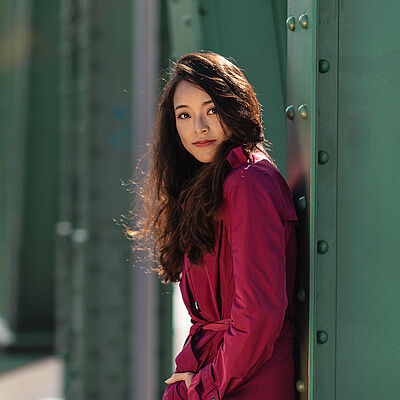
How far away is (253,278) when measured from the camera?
1.67m

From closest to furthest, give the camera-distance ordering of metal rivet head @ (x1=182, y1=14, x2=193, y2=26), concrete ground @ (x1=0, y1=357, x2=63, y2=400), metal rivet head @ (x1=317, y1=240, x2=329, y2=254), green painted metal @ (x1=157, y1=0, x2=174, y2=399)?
metal rivet head @ (x1=317, y1=240, x2=329, y2=254) < metal rivet head @ (x1=182, y1=14, x2=193, y2=26) < green painted metal @ (x1=157, y1=0, x2=174, y2=399) < concrete ground @ (x1=0, y1=357, x2=63, y2=400)

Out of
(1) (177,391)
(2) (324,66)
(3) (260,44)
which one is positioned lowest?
(1) (177,391)

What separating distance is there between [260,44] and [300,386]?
1323 mm

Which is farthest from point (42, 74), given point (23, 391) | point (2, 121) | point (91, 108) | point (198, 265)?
point (198, 265)

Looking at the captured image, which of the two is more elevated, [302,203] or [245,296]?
[302,203]

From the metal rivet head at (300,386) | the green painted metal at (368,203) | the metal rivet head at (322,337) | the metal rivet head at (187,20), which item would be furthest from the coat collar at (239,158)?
the metal rivet head at (187,20)

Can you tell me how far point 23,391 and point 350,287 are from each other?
6.69 m

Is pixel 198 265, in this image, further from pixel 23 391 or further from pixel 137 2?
pixel 23 391

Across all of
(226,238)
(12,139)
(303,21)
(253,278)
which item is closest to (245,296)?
(253,278)

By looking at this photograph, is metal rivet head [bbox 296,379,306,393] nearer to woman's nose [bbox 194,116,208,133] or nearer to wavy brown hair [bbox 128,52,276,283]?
wavy brown hair [bbox 128,52,276,283]

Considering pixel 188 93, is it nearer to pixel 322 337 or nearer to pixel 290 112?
pixel 290 112

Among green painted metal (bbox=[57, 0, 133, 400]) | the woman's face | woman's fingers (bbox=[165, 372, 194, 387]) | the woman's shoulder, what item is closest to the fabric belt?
woman's fingers (bbox=[165, 372, 194, 387])

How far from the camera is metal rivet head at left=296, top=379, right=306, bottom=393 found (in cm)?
186

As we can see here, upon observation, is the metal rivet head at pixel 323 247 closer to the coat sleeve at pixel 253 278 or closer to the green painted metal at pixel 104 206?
the coat sleeve at pixel 253 278
